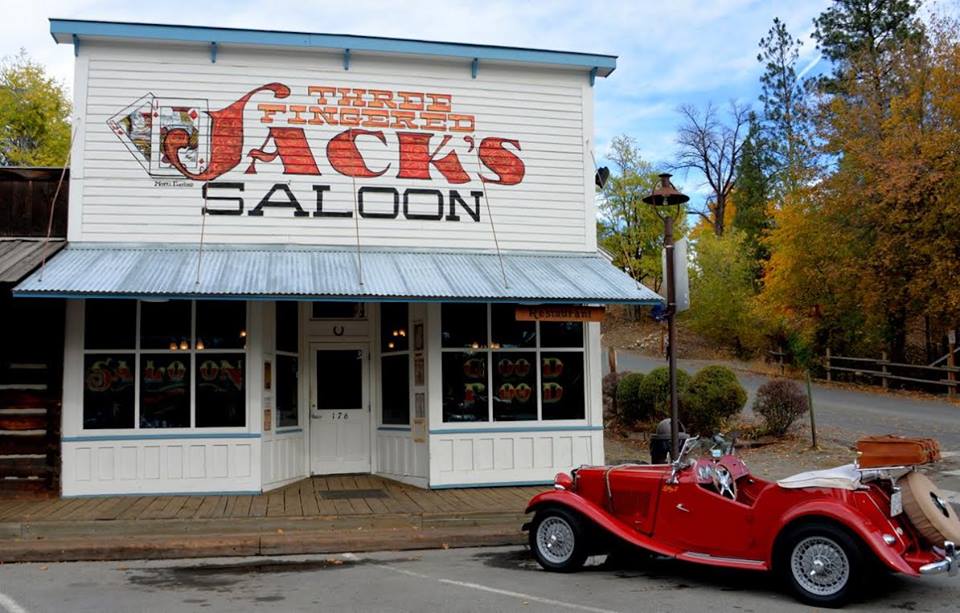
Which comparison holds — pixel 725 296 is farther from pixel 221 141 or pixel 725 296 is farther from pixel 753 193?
pixel 221 141

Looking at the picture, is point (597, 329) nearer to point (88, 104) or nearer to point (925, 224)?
point (88, 104)

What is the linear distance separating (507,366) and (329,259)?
2888mm

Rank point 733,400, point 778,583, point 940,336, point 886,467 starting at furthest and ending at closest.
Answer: point 940,336 → point 733,400 → point 778,583 → point 886,467

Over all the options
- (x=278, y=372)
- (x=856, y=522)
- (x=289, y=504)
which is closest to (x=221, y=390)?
(x=278, y=372)

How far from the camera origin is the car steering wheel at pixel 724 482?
7.21 m

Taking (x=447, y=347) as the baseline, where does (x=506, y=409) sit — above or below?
below

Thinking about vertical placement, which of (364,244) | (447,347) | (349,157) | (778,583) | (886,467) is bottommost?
(778,583)

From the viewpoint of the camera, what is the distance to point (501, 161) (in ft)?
41.5

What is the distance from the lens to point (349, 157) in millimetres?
12281

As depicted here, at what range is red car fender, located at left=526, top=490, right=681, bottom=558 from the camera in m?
7.35

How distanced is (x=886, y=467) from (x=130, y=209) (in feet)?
31.9

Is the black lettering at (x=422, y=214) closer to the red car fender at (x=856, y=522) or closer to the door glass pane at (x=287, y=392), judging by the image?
the door glass pane at (x=287, y=392)

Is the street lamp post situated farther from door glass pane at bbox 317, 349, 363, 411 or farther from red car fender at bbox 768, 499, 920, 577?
door glass pane at bbox 317, 349, 363, 411

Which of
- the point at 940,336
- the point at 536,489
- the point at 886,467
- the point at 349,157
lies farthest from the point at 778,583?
the point at 940,336
